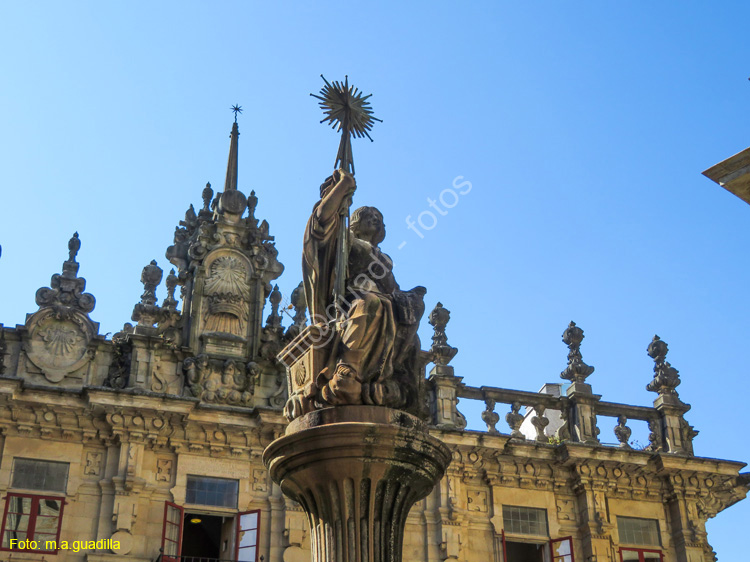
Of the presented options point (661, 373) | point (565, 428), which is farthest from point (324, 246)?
point (661, 373)

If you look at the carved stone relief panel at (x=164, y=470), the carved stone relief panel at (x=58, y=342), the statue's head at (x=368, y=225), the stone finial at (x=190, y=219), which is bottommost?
the statue's head at (x=368, y=225)

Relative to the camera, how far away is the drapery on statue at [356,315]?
25.9 ft

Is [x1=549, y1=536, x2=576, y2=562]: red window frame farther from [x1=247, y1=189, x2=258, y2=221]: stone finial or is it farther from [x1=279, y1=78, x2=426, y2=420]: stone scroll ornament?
[x1=279, y1=78, x2=426, y2=420]: stone scroll ornament

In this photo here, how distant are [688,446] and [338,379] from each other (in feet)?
49.9

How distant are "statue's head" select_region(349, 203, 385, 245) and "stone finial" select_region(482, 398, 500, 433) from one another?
1147cm

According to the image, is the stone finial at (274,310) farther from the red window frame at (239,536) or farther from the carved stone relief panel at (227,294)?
the red window frame at (239,536)

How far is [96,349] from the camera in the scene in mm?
18906

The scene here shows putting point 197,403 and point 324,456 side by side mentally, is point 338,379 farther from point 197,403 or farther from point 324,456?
point 197,403

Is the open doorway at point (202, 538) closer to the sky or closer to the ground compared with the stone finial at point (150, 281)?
closer to the ground

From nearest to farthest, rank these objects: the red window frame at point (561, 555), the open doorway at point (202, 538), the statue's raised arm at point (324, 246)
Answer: the statue's raised arm at point (324, 246) < the red window frame at point (561, 555) < the open doorway at point (202, 538)

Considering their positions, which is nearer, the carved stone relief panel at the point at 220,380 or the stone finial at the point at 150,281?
the carved stone relief panel at the point at 220,380

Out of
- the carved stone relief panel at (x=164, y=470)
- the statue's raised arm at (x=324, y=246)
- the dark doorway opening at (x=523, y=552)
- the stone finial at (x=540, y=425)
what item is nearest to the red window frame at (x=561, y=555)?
the dark doorway opening at (x=523, y=552)

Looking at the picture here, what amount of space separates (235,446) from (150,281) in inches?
147

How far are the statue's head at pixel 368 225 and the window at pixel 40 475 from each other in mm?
10786
